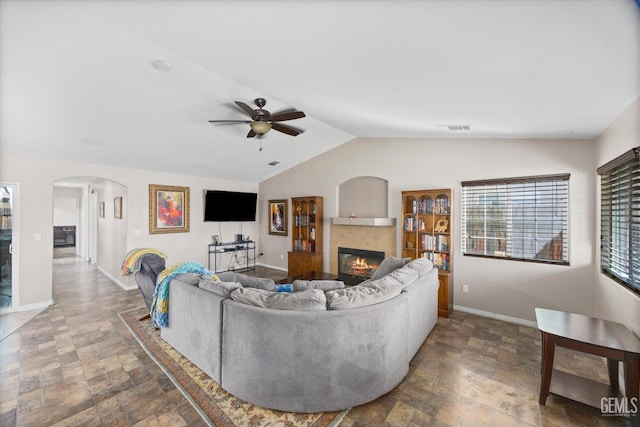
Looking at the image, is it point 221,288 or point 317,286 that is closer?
point 221,288

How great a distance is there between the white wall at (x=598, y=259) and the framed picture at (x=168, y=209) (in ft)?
22.4

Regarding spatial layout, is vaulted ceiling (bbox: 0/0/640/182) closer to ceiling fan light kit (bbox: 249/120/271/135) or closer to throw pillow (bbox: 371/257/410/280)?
ceiling fan light kit (bbox: 249/120/271/135)

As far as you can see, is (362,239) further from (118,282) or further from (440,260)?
(118,282)

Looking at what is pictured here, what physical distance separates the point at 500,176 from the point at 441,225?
1.09m

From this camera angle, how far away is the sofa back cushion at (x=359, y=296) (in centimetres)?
210

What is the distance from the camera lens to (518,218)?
153 inches

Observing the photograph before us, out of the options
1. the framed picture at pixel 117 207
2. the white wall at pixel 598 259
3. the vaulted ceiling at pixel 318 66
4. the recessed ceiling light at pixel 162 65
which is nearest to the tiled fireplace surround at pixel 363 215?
the vaulted ceiling at pixel 318 66

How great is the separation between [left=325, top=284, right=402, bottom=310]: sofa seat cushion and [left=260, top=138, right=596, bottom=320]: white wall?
8.14 feet

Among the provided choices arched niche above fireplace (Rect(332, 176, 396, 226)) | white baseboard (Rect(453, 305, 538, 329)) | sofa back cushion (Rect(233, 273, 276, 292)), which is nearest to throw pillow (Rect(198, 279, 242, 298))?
sofa back cushion (Rect(233, 273, 276, 292))

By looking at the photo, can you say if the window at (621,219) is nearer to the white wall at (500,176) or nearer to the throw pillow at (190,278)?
the white wall at (500,176)

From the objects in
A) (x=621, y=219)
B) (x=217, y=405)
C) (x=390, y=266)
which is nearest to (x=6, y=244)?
(x=217, y=405)

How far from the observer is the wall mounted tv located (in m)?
6.33

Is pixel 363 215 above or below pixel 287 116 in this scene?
below

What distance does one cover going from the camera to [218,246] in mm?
6742
